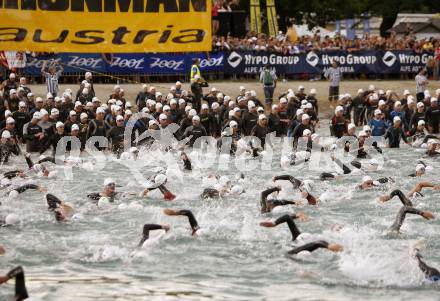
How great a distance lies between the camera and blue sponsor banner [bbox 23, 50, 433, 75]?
3438cm

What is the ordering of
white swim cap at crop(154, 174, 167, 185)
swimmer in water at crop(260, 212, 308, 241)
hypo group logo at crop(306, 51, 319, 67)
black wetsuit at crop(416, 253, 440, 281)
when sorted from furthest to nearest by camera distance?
1. hypo group logo at crop(306, 51, 319, 67)
2. white swim cap at crop(154, 174, 167, 185)
3. swimmer in water at crop(260, 212, 308, 241)
4. black wetsuit at crop(416, 253, 440, 281)

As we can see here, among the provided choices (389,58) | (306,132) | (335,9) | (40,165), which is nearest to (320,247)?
(40,165)

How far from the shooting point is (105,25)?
2994cm

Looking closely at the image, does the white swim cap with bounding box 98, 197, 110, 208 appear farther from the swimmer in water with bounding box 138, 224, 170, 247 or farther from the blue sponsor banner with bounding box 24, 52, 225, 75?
the blue sponsor banner with bounding box 24, 52, 225, 75

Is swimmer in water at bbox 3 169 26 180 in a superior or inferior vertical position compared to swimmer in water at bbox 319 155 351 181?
superior

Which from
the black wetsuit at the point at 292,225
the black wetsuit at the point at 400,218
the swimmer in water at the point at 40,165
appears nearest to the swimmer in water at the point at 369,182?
the black wetsuit at the point at 400,218

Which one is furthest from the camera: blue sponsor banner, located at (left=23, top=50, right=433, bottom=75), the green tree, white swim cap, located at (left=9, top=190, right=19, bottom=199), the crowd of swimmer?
the green tree

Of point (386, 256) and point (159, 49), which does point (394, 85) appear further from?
point (386, 256)

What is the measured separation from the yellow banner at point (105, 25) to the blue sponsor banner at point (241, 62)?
363 centimetres

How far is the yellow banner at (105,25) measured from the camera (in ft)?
94.6

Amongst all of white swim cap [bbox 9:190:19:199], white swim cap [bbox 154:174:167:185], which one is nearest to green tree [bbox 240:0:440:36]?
white swim cap [bbox 154:174:167:185]

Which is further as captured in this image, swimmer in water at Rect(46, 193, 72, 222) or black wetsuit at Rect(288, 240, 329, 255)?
swimmer in water at Rect(46, 193, 72, 222)

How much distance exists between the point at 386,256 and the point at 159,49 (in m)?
15.6

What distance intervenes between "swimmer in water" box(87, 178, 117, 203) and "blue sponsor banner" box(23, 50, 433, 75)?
13.4 metres
